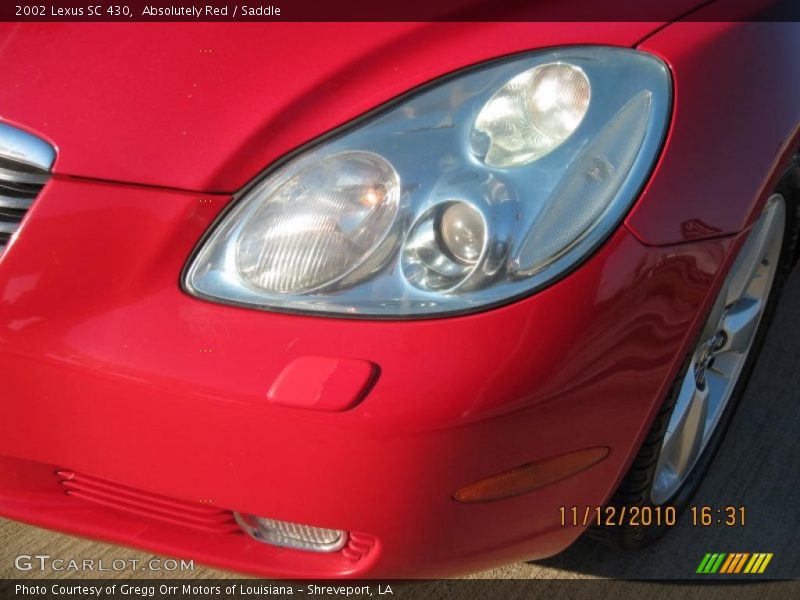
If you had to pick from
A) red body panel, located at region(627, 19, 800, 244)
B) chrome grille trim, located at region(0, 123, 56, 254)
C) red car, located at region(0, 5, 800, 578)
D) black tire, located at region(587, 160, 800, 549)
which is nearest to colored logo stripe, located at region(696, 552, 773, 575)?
black tire, located at region(587, 160, 800, 549)

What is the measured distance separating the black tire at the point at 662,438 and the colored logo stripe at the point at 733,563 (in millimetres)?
112

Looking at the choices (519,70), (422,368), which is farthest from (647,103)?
(422,368)

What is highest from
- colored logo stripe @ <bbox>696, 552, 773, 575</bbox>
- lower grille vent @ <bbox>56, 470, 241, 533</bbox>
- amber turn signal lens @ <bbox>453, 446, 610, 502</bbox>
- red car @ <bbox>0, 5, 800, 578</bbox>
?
red car @ <bbox>0, 5, 800, 578</bbox>

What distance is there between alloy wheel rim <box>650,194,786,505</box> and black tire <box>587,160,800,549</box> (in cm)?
2

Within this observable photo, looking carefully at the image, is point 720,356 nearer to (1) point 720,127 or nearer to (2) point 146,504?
(1) point 720,127

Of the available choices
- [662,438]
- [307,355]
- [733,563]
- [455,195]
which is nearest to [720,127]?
[455,195]

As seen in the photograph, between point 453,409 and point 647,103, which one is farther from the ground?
point 647,103

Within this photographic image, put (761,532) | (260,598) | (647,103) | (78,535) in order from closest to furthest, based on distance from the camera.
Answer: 1. (647,103)
2. (78,535)
3. (260,598)
4. (761,532)

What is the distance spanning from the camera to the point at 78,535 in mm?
1490

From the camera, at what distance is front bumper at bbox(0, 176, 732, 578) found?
3.95 ft

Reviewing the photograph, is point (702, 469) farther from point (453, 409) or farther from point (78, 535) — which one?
point (78, 535)

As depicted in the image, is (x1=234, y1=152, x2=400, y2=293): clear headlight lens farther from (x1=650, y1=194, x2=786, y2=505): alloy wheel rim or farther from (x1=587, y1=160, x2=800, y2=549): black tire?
(x1=650, y1=194, x2=786, y2=505): alloy wheel rim

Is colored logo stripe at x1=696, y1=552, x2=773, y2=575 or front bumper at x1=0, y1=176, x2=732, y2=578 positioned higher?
front bumper at x1=0, y1=176, x2=732, y2=578
